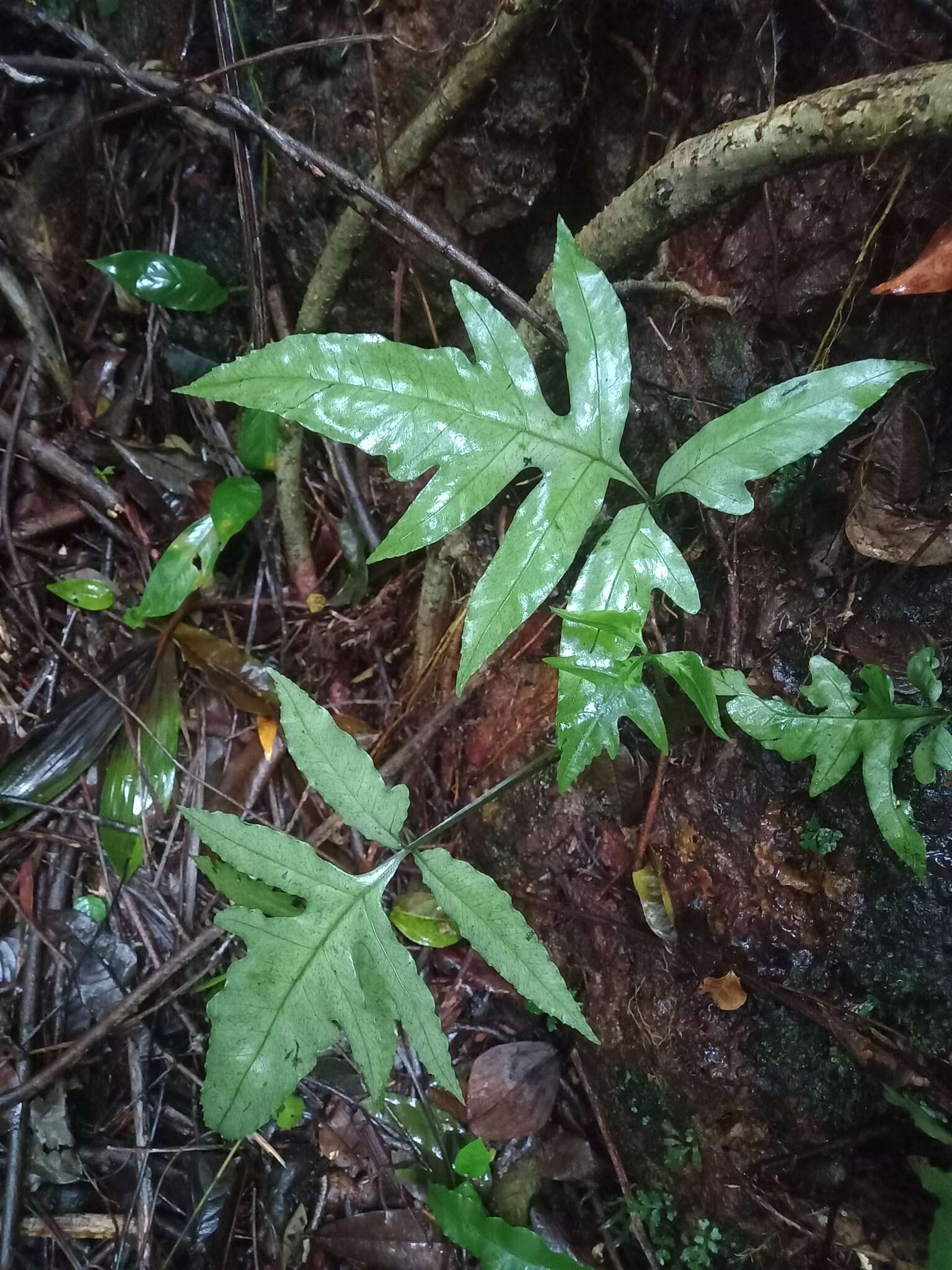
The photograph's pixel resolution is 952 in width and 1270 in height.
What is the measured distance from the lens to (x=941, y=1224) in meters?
1.20

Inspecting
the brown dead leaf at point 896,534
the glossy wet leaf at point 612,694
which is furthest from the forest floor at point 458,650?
the glossy wet leaf at point 612,694

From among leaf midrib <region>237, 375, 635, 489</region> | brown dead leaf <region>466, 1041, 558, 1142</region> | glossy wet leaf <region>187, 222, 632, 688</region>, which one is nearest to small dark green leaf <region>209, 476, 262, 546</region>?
leaf midrib <region>237, 375, 635, 489</region>

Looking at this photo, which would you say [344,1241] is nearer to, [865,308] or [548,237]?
[865,308]

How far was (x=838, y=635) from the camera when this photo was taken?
4.77 ft

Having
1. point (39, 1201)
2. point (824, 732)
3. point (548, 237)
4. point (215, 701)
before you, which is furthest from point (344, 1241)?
point (548, 237)

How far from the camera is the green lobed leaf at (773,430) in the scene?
1104mm

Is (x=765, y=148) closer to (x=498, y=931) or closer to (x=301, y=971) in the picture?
(x=498, y=931)

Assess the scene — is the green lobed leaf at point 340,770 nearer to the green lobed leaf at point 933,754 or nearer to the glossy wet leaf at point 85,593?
the green lobed leaf at point 933,754

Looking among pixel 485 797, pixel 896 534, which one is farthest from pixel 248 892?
pixel 896 534

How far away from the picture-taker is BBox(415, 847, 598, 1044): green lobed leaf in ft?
3.86

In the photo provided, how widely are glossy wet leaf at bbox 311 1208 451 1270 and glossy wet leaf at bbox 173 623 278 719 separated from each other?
1.21m

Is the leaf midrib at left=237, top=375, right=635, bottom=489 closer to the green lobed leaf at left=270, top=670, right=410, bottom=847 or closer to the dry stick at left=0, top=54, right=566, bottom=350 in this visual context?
the dry stick at left=0, top=54, right=566, bottom=350

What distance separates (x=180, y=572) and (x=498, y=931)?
134 cm

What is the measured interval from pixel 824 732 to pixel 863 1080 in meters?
0.69
